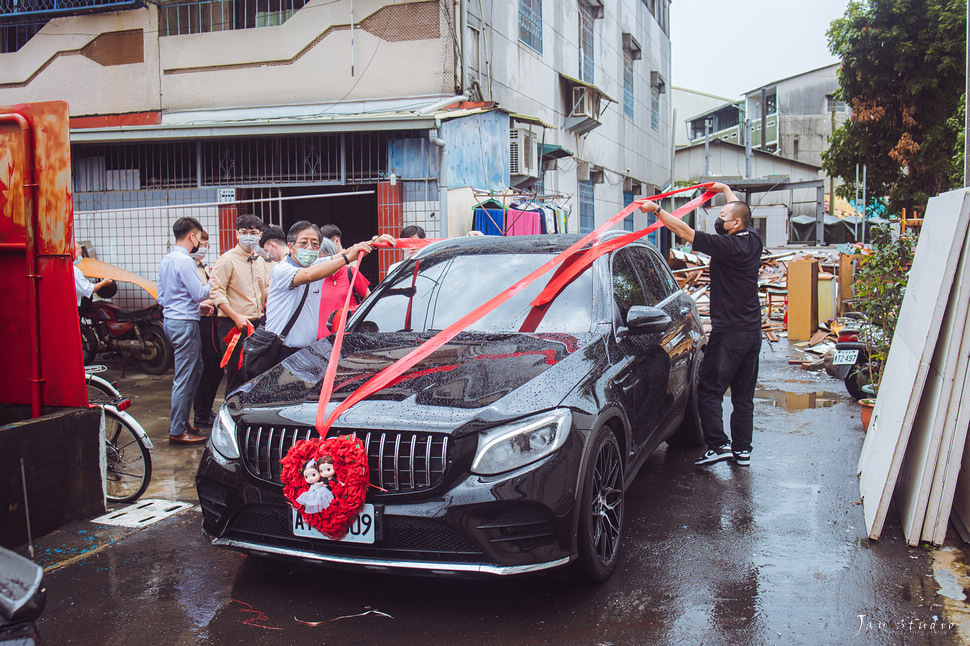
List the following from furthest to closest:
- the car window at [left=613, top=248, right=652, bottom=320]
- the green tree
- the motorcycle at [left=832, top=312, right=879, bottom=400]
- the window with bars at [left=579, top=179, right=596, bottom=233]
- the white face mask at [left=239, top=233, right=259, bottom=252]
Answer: the green tree → the window with bars at [left=579, top=179, right=596, bottom=233] → the motorcycle at [left=832, top=312, right=879, bottom=400] → the white face mask at [left=239, top=233, right=259, bottom=252] → the car window at [left=613, top=248, right=652, bottom=320]

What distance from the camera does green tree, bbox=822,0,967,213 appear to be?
20.5 m

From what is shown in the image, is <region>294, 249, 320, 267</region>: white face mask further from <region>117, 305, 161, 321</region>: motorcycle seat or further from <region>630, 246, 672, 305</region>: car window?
<region>117, 305, 161, 321</region>: motorcycle seat

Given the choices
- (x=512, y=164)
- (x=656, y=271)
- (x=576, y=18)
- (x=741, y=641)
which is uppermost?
(x=576, y=18)

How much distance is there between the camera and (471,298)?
14.9ft

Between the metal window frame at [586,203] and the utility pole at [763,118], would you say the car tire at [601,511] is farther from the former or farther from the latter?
the utility pole at [763,118]

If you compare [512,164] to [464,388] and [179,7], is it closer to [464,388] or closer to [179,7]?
[179,7]

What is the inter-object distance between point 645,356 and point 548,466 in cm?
157

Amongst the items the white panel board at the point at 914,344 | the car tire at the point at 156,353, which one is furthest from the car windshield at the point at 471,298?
the car tire at the point at 156,353

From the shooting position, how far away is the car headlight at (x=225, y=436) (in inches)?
138

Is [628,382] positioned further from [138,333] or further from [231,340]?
[138,333]

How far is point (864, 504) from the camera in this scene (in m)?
4.46

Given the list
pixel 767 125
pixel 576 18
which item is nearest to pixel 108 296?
pixel 576 18

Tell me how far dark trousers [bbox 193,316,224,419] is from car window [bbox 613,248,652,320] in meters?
3.86

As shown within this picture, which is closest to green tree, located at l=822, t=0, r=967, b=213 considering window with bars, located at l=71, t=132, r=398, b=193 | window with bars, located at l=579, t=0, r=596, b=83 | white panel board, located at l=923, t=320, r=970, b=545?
window with bars, located at l=579, t=0, r=596, b=83
